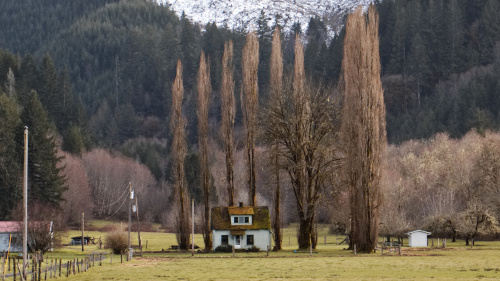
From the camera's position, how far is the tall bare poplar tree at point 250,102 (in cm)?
6084

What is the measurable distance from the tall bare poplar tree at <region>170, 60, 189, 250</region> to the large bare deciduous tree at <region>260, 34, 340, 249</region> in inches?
326

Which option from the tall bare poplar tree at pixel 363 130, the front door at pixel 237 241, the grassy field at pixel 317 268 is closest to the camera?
the grassy field at pixel 317 268


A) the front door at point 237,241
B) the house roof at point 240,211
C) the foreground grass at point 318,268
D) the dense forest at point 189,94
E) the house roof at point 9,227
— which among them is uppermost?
the dense forest at point 189,94

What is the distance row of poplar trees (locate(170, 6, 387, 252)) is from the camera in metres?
51.3

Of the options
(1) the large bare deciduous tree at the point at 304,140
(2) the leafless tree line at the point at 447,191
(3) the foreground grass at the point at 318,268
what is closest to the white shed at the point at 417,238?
(2) the leafless tree line at the point at 447,191

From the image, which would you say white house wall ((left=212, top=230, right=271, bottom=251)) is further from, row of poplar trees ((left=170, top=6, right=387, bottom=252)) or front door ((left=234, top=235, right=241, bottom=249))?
row of poplar trees ((left=170, top=6, right=387, bottom=252))

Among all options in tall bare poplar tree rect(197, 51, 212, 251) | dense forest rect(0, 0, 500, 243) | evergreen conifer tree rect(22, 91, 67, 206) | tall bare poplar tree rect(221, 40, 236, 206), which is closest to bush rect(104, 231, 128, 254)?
tall bare poplar tree rect(197, 51, 212, 251)

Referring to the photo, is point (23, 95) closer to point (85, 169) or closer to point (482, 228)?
point (85, 169)

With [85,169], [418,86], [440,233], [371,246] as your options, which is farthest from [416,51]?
[371,246]

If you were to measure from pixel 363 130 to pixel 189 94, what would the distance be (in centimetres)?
12881

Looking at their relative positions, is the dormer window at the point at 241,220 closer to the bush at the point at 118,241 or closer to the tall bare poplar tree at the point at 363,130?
the bush at the point at 118,241

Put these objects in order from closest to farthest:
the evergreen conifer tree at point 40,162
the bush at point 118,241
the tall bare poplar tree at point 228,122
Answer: the bush at point 118,241 → the tall bare poplar tree at point 228,122 → the evergreen conifer tree at point 40,162

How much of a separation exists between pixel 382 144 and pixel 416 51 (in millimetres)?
98881

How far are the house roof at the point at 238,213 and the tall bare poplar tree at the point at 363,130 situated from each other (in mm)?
8968
